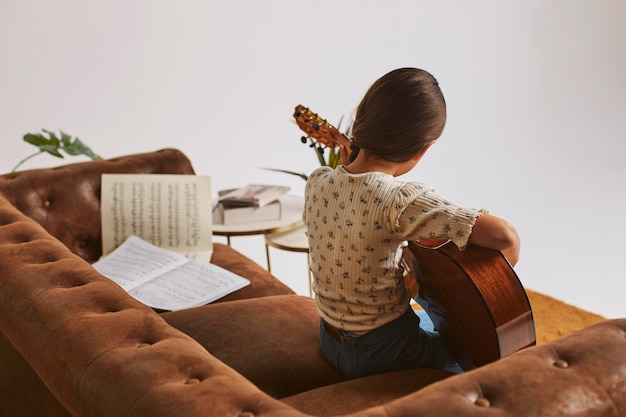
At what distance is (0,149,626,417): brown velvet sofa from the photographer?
1.13m

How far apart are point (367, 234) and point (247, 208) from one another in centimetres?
139

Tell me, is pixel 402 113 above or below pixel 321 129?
above

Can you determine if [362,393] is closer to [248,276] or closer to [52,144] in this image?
[248,276]

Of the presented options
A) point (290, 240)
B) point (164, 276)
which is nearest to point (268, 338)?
point (164, 276)

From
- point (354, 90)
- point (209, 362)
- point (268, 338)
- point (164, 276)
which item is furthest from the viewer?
point (354, 90)

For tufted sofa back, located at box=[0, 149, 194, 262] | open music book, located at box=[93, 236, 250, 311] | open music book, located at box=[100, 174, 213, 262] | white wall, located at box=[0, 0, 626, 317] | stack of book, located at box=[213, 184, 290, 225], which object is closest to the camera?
open music book, located at box=[93, 236, 250, 311]

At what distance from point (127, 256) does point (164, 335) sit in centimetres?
141


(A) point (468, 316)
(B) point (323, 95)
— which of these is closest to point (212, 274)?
(A) point (468, 316)

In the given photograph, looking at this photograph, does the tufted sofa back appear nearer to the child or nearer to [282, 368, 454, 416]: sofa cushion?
the child

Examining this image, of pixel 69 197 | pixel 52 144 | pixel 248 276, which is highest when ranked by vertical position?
pixel 52 144

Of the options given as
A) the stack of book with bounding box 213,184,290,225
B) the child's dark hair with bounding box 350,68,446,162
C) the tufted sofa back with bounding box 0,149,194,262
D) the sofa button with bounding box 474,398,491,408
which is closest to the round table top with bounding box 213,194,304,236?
the stack of book with bounding box 213,184,290,225

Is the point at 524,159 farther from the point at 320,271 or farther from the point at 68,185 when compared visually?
the point at 320,271

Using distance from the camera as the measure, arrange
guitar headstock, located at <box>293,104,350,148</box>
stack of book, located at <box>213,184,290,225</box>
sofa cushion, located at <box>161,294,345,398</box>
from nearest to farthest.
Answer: sofa cushion, located at <box>161,294,345,398</box>
guitar headstock, located at <box>293,104,350,148</box>
stack of book, located at <box>213,184,290,225</box>

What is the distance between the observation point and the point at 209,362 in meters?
1.32
